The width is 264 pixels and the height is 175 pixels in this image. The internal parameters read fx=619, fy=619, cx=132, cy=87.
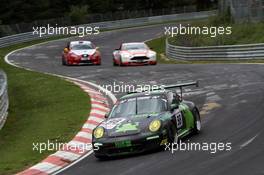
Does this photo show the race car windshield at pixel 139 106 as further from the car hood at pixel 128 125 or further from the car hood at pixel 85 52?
the car hood at pixel 85 52

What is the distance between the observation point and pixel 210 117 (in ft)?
53.1

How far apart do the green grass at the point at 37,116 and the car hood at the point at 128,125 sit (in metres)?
1.66

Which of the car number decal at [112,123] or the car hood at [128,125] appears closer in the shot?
the car hood at [128,125]

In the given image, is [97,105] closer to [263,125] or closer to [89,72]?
[263,125]

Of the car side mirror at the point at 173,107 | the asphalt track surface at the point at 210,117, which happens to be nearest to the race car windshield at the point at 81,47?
the asphalt track surface at the point at 210,117

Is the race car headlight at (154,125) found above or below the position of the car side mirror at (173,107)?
below

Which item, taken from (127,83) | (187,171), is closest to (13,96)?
(127,83)

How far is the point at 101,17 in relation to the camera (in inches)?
2958

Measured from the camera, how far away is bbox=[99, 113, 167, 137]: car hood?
1249 centimetres

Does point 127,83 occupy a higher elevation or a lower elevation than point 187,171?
lower

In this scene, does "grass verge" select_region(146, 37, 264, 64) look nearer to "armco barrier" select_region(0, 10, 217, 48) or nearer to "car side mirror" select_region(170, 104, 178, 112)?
"armco barrier" select_region(0, 10, 217, 48)

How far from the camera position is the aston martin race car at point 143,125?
40.5ft

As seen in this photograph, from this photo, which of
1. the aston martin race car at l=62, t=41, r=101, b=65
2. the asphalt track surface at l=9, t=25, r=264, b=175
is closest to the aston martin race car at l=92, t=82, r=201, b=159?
the asphalt track surface at l=9, t=25, r=264, b=175

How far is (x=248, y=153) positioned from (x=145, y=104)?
10.4 feet
